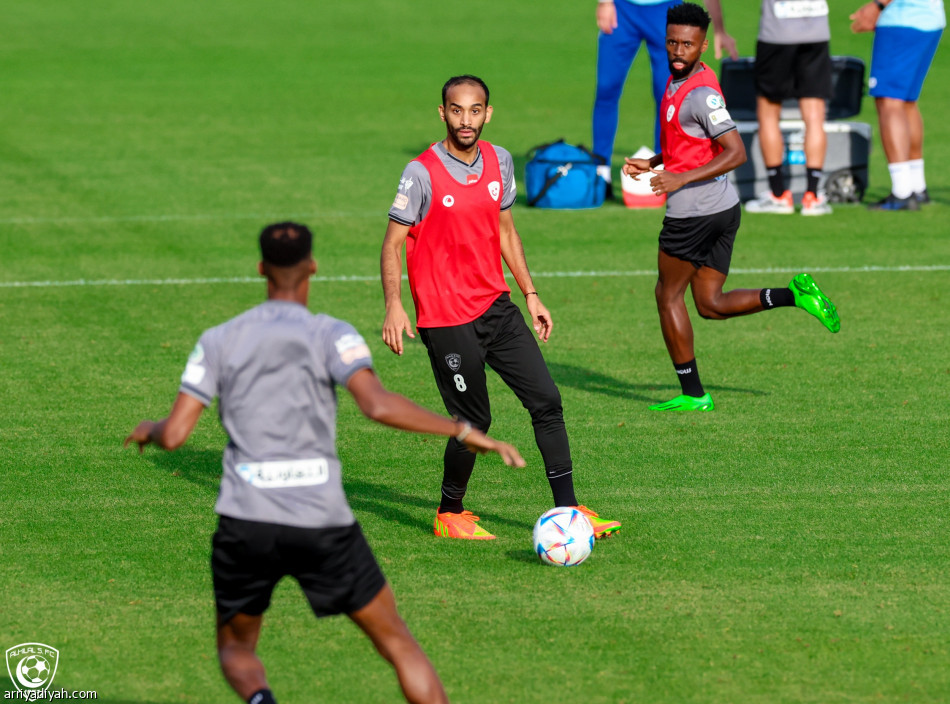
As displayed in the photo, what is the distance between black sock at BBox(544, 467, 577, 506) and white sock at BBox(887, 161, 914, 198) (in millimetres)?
9871

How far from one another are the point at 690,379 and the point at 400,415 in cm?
506

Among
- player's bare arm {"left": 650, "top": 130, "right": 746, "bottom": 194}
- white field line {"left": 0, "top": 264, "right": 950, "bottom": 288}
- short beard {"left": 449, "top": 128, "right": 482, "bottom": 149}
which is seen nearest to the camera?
short beard {"left": 449, "top": 128, "right": 482, "bottom": 149}

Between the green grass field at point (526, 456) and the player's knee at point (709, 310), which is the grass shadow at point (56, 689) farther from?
the player's knee at point (709, 310)

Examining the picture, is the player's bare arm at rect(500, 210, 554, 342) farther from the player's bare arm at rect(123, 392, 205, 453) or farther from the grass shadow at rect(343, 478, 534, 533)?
the player's bare arm at rect(123, 392, 205, 453)

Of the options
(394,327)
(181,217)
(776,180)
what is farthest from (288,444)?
(776,180)

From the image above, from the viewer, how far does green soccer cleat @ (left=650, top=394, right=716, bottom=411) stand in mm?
9422

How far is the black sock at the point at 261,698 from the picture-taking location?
4652 millimetres

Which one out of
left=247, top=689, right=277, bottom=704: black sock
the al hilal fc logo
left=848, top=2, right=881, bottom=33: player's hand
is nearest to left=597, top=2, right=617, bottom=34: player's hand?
left=848, top=2, right=881, bottom=33: player's hand

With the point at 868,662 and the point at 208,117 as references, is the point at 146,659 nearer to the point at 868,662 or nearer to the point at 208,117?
the point at 868,662

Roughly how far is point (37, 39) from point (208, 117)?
994 centimetres

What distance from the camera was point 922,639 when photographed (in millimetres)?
5863

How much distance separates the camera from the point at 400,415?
4660 millimetres

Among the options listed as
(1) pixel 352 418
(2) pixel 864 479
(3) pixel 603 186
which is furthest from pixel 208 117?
(2) pixel 864 479

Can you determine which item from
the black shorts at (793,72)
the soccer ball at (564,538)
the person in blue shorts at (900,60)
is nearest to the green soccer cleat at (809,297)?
the soccer ball at (564,538)
